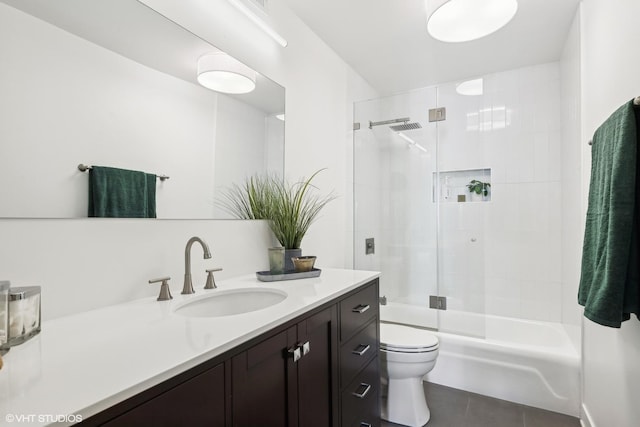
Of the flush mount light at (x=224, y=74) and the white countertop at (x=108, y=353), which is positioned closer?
the white countertop at (x=108, y=353)

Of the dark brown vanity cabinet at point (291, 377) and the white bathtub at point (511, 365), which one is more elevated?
the dark brown vanity cabinet at point (291, 377)

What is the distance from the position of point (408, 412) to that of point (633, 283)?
55.1 inches

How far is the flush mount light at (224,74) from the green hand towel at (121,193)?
1.77 ft

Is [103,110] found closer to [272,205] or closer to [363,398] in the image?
[272,205]

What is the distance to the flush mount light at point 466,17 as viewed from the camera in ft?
5.33

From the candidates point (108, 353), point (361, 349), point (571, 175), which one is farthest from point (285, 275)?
point (571, 175)

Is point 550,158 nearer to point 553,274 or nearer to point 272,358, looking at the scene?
point 553,274

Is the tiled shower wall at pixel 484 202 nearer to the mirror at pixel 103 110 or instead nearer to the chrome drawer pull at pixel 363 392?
the chrome drawer pull at pixel 363 392

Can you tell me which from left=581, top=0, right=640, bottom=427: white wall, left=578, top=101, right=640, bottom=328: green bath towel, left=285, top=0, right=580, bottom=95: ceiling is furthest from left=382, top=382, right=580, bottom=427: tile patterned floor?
left=285, top=0, right=580, bottom=95: ceiling

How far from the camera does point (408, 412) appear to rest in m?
1.95

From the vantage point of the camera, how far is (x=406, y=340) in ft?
6.73

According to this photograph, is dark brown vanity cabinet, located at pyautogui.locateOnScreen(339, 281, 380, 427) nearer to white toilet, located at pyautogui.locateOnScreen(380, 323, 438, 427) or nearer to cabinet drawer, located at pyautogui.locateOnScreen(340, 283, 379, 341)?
cabinet drawer, located at pyautogui.locateOnScreen(340, 283, 379, 341)

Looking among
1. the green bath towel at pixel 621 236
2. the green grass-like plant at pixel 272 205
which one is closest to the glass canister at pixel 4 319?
the green grass-like plant at pixel 272 205

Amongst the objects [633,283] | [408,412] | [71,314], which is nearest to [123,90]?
[71,314]
